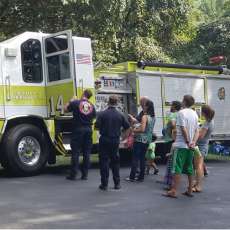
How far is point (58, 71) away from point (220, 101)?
19.6 ft

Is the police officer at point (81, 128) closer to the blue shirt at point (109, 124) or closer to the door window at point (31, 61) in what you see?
the blue shirt at point (109, 124)

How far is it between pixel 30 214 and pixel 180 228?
2090mm

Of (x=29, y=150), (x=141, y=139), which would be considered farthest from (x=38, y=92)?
(x=141, y=139)

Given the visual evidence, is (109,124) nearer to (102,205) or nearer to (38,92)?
(102,205)

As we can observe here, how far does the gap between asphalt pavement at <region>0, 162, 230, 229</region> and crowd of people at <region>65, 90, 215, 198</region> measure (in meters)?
0.27

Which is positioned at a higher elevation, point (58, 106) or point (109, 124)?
point (58, 106)

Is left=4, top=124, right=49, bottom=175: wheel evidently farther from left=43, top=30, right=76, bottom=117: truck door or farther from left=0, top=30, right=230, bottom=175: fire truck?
left=43, top=30, right=76, bottom=117: truck door

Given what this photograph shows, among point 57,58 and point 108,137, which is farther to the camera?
point 57,58

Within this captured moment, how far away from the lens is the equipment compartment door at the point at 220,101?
15.4 m

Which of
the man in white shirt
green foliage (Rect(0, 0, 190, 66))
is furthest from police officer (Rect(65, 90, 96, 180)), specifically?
green foliage (Rect(0, 0, 190, 66))

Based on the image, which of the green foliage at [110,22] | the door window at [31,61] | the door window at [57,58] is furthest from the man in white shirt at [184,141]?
the green foliage at [110,22]

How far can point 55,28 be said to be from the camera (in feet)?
57.4

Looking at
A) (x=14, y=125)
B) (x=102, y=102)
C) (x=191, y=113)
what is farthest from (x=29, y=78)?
(x=191, y=113)

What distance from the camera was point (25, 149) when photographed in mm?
10984
